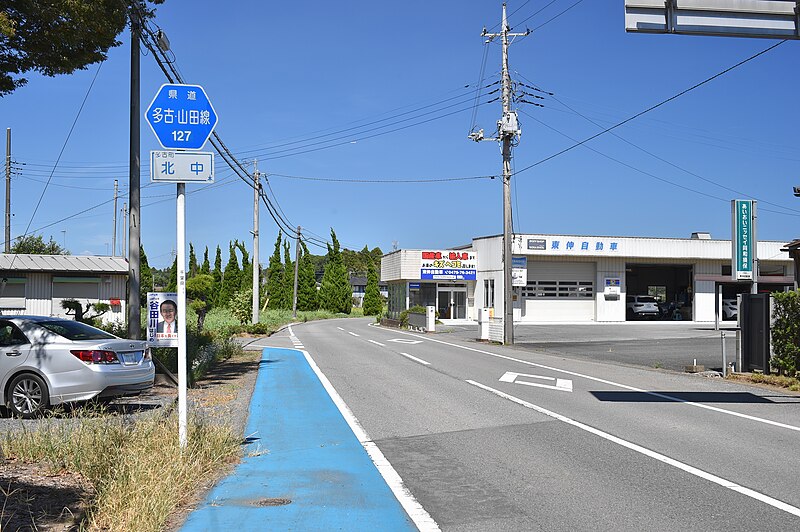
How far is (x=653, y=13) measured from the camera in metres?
10.3

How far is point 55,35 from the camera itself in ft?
37.5

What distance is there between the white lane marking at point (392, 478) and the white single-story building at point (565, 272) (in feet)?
130

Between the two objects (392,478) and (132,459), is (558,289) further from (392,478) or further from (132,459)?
(132,459)

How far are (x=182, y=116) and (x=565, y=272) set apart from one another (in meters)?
47.9

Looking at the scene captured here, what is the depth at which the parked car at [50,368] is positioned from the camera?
10.5 meters

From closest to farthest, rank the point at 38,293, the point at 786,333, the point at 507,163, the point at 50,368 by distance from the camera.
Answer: the point at 50,368, the point at 786,333, the point at 507,163, the point at 38,293

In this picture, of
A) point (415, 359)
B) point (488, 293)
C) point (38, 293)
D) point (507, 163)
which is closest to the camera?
point (415, 359)

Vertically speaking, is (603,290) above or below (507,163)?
below

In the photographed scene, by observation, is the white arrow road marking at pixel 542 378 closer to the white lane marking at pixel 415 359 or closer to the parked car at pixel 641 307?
the white lane marking at pixel 415 359

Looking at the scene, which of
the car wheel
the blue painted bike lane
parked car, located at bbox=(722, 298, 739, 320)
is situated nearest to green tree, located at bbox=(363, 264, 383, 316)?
parked car, located at bbox=(722, 298, 739, 320)

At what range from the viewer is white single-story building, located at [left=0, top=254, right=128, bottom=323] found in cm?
3525

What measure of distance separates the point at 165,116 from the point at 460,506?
4888mm

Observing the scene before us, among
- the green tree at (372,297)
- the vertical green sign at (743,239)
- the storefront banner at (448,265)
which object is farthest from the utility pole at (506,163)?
the green tree at (372,297)

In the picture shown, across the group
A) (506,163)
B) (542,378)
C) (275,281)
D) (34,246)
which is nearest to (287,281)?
(275,281)
